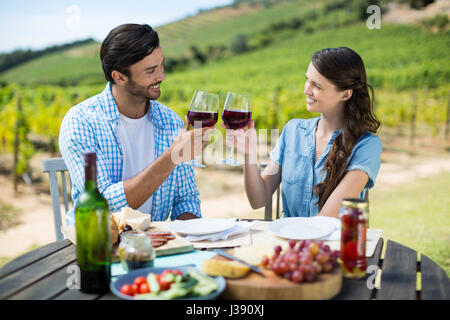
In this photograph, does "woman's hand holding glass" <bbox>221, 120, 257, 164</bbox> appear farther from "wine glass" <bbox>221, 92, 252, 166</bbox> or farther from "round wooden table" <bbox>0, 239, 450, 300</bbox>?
"round wooden table" <bbox>0, 239, 450, 300</bbox>

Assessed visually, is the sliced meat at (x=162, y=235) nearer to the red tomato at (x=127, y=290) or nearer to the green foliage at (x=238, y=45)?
the red tomato at (x=127, y=290)

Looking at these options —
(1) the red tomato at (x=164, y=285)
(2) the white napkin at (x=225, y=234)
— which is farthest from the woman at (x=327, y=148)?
(1) the red tomato at (x=164, y=285)

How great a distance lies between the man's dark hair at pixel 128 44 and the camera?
203cm

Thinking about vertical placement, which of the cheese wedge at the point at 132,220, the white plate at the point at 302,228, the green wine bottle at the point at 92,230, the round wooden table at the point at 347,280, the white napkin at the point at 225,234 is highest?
the green wine bottle at the point at 92,230

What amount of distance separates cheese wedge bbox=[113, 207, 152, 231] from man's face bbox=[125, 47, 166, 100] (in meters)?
0.74

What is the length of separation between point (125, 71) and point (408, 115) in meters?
10.0

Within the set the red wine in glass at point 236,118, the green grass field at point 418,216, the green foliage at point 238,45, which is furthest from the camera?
the green foliage at point 238,45

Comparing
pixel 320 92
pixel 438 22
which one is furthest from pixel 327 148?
pixel 438 22

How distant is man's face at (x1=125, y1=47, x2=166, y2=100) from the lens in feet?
6.79

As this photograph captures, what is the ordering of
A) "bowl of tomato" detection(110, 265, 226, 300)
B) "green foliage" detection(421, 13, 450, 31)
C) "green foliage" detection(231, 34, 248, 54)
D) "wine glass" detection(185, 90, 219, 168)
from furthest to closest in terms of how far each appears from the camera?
"green foliage" detection(231, 34, 248, 54) → "green foliage" detection(421, 13, 450, 31) → "wine glass" detection(185, 90, 219, 168) → "bowl of tomato" detection(110, 265, 226, 300)

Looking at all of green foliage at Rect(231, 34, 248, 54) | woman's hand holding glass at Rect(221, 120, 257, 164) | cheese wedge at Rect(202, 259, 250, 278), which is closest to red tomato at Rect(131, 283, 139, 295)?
cheese wedge at Rect(202, 259, 250, 278)
